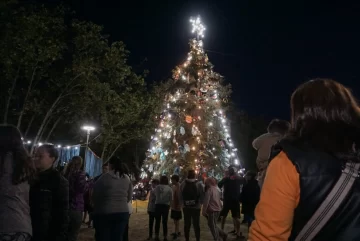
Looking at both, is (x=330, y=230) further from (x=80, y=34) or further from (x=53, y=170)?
(x=80, y=34)

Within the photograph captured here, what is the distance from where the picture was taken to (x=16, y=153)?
3.17 m

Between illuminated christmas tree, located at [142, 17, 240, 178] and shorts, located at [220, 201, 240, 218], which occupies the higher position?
illuminated christmas tree, located at [142, 17, 240, 178]

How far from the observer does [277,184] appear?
1.73 meters

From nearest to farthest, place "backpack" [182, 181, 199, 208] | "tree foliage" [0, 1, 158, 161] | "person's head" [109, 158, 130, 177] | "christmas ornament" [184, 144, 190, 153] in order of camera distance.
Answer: "person's head" [109, 158, 130, 177]
"backpack" [182, 181, 199, 208]
"christmas ornament" [184, 144, 190, 153]
"tree foliage" [0, 1, 158, 161]

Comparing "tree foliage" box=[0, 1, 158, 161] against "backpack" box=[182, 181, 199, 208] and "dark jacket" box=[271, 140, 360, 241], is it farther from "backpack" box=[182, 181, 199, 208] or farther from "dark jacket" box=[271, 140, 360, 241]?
"dark jacket" box=[271, 140, 360, 241]

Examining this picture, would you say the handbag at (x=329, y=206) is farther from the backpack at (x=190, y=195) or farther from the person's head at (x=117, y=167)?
the backpack at (x=190, y=195)

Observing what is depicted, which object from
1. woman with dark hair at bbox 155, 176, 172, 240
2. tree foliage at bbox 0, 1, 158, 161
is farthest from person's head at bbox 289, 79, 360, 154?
tree foliage at bbox 0, 1, 158, 161

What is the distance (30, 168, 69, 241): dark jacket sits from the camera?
3.88 metres

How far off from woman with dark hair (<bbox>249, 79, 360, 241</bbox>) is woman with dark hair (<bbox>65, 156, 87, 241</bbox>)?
6.08 m

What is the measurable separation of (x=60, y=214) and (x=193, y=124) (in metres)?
14.4

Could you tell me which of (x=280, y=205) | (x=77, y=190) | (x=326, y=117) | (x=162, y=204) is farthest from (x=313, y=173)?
(x=162, y=204)

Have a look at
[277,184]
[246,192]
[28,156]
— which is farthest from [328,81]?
[246,192]

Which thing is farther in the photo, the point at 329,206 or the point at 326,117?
the point at 326,117

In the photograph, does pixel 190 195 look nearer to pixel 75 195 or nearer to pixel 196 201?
pixel 196 201
